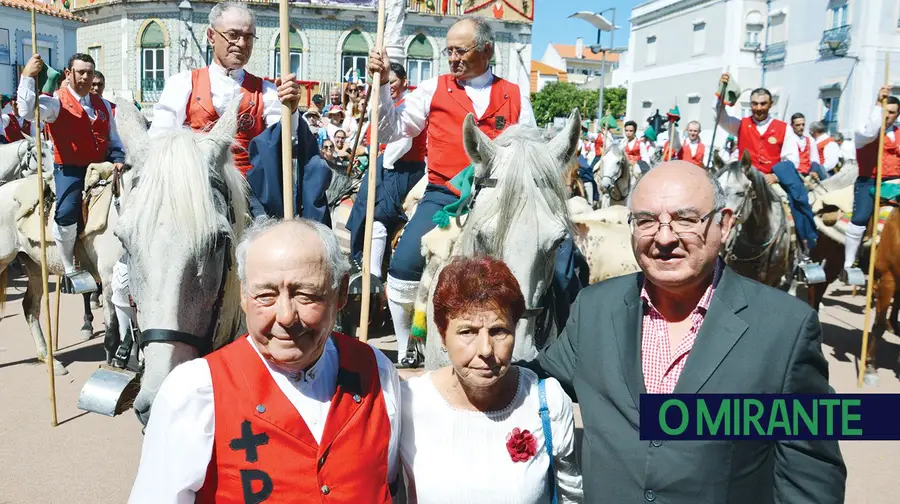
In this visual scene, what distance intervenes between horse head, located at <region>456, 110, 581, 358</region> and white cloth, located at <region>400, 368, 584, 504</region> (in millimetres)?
796

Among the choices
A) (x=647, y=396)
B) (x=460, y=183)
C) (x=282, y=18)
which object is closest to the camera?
(x=647, y=396)

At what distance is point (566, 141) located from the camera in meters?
3.80

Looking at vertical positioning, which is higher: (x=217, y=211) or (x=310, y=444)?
(x=217, y=211)

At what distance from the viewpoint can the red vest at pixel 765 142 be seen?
8.51 metres

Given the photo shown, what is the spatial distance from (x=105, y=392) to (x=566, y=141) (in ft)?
7.59

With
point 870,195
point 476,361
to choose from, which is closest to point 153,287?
point 476,361

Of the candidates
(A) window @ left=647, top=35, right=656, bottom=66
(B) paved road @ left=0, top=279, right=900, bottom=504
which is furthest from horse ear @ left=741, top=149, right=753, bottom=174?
(A) window @ left=647, top=35, right=656, bottom=66

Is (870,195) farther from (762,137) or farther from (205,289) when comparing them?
(205,289)

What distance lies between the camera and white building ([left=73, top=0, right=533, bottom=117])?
32188 mm

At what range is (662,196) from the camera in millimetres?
2330

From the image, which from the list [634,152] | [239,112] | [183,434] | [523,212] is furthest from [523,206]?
[634,152]

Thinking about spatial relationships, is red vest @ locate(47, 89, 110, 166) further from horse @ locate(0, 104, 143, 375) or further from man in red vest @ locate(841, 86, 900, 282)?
man in red vest @ locate(841, 86, 900, 282)

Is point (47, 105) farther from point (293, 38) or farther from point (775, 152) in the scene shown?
point (293, 38)

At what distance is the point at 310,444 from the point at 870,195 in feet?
24.3
